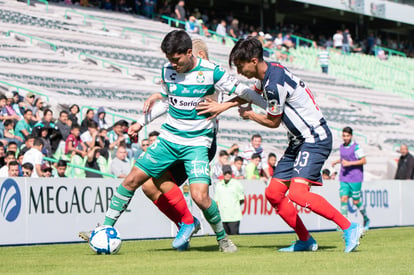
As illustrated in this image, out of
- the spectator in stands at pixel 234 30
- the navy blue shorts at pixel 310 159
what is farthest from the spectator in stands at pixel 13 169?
the spectator in stands at pixel 234 30

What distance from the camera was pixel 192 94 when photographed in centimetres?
841

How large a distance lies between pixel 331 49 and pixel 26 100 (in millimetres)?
26354

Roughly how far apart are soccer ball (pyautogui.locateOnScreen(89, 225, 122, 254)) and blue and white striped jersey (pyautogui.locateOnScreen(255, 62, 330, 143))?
2017 mm

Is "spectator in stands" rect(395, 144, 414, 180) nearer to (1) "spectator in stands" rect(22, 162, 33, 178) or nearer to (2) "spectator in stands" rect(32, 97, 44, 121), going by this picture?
(2) "spectator in stands" rect(32, 97, 44, 121)

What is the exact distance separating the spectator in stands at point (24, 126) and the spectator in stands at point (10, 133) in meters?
0.16

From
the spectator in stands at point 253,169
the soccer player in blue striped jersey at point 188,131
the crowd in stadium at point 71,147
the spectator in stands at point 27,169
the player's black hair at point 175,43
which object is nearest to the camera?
the player's black hair at point 175,43

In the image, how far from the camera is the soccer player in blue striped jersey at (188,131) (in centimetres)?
834

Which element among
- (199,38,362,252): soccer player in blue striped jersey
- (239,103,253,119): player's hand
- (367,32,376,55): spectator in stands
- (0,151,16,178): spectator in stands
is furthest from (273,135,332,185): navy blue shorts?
(367,32,376,55): spectator in stands

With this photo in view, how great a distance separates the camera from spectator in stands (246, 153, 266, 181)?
17.5 meters

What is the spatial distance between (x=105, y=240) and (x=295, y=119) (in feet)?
7.44

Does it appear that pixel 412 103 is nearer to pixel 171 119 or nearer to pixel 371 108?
pixel 371 108

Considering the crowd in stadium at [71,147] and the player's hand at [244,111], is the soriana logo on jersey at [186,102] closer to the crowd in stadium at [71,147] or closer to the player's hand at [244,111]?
the player's hand at [244,111]

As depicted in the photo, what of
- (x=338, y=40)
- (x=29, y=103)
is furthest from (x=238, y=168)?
(x=338, y=40)

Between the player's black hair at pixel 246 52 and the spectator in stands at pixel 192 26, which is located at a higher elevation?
the player's black hair at pixel 246 52
